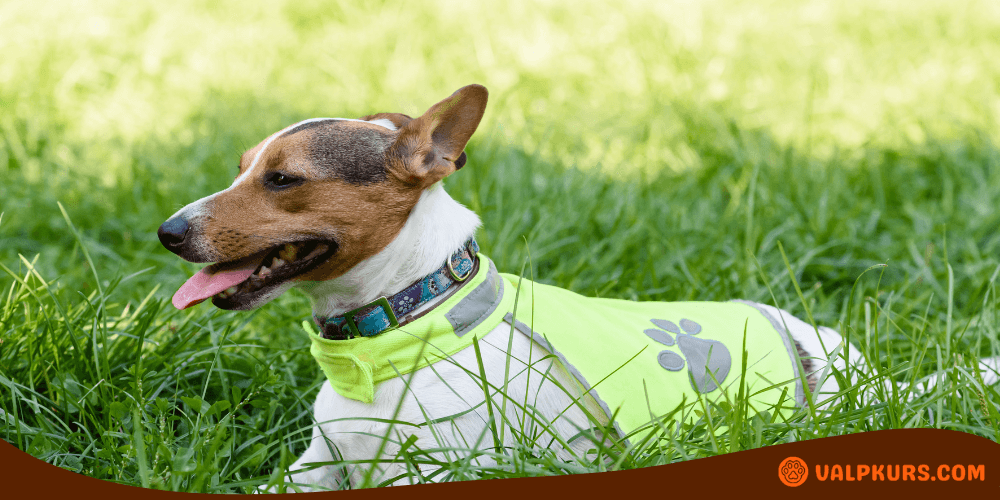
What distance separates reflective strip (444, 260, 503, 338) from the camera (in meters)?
2.27

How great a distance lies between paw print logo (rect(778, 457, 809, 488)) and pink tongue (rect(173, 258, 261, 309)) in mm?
1570

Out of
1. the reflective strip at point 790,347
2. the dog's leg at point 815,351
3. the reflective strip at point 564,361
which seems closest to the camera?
the reflective strip at point 564,361

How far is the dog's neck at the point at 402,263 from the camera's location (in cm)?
231

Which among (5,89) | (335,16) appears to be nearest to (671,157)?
(335,16)

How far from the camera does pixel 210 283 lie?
229cm

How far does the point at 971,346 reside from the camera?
3166mm

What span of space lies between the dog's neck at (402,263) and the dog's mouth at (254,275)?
0.32 ft

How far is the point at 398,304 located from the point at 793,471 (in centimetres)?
117

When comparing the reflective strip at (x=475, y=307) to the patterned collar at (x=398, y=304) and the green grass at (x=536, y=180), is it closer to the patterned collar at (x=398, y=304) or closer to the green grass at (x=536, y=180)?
the patterned collar at (x=398, y=304)

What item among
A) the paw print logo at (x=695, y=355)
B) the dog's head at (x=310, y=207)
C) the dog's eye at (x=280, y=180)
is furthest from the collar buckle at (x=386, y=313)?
the paw print logo at (x=695, y=355)

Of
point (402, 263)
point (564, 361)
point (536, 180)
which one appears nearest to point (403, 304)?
point (402, 263)

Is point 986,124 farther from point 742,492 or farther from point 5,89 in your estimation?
point 5,89

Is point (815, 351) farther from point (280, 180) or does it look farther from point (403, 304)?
point (280, 180)

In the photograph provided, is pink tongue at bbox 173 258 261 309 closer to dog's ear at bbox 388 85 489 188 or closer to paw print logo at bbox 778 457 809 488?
dog's ear at bbox 388 85 489 188
